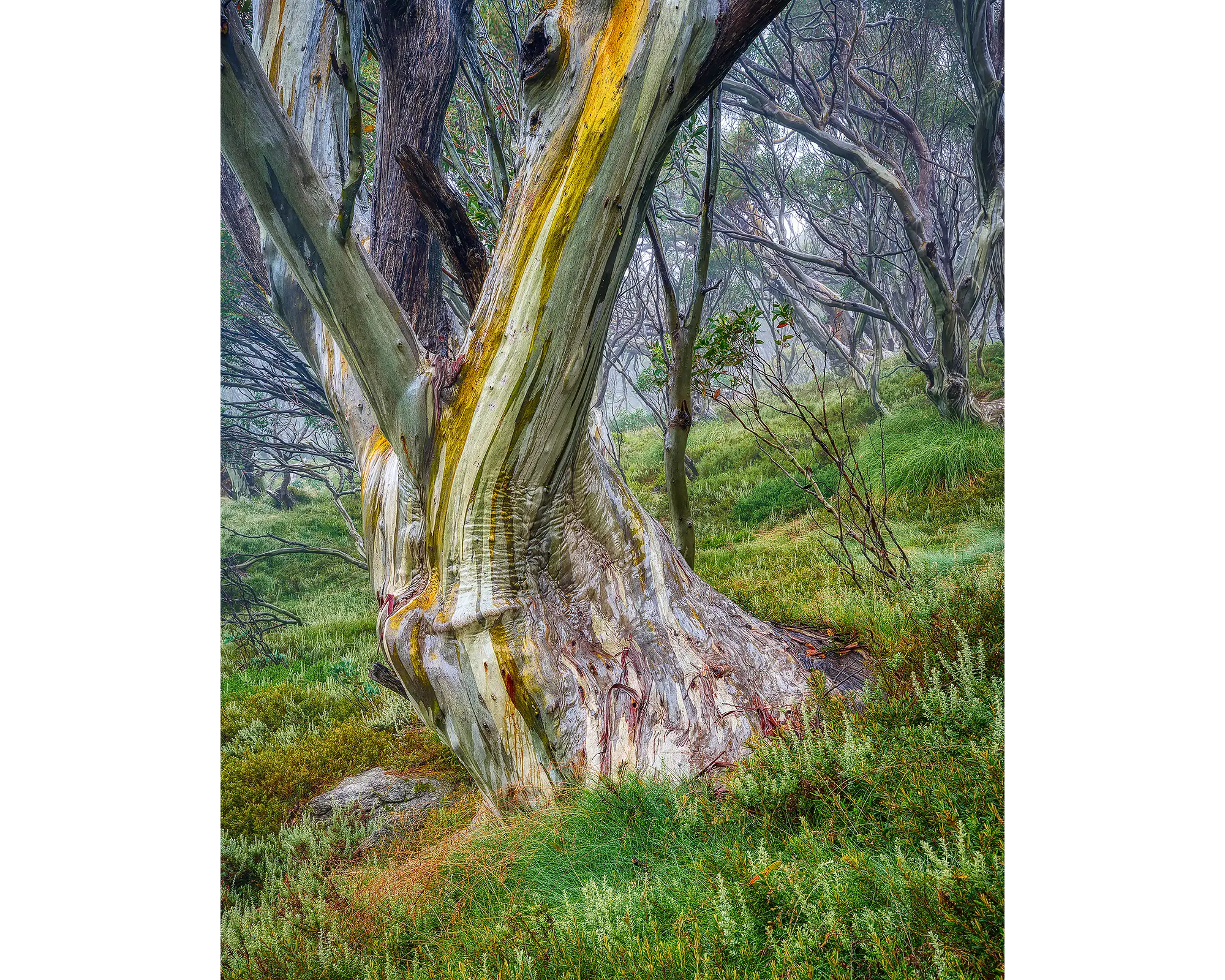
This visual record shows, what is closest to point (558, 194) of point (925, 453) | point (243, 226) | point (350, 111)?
point (350, 111)

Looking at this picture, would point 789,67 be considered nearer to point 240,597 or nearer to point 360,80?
point 360,80

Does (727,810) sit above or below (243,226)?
below

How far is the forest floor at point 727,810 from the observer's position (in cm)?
131

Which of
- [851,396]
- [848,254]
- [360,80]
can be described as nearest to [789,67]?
[848,254]

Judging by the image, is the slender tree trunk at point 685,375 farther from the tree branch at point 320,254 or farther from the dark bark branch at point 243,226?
A: the dark bark branch at point 243,226

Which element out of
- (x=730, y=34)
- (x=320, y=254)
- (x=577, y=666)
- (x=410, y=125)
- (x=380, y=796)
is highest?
(x=410, y=125)

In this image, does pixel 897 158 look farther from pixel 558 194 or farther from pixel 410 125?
pixel 410 125

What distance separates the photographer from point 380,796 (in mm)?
2297

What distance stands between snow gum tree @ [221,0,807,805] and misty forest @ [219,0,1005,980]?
0.04 ft

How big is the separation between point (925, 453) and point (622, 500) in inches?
38.4

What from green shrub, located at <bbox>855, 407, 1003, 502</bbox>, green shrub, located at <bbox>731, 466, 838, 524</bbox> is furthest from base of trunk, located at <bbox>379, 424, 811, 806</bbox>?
green shrub, located at <bbox>855, 407, 1003, 502</bbox>
